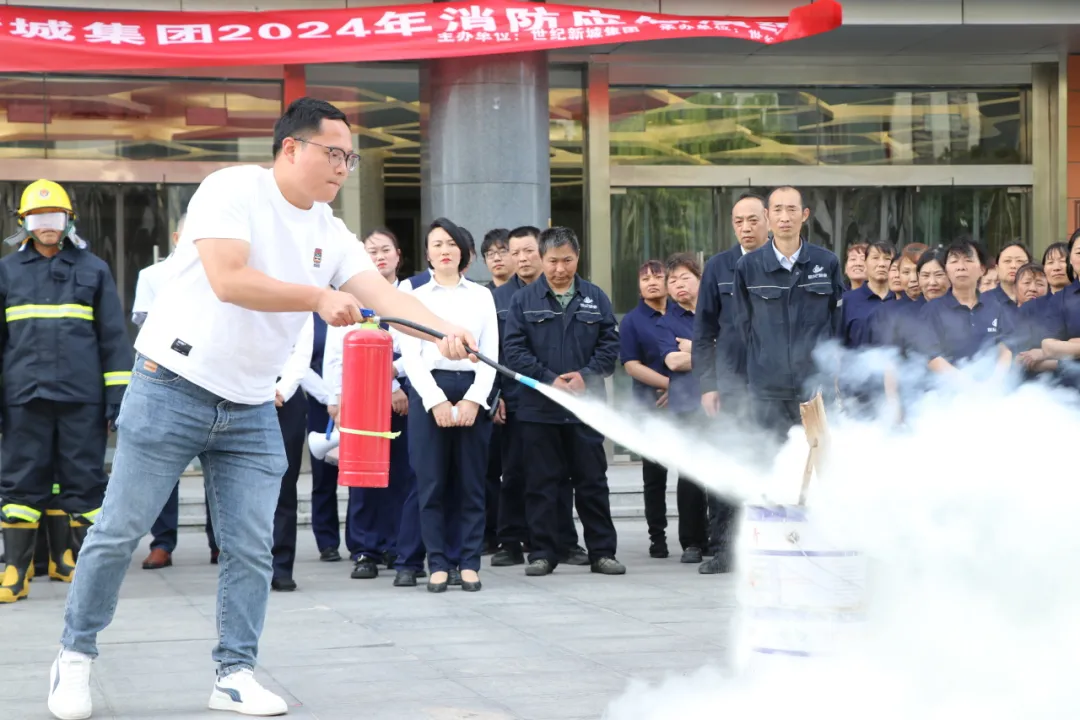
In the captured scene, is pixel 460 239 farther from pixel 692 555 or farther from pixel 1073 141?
pixel 1073 141

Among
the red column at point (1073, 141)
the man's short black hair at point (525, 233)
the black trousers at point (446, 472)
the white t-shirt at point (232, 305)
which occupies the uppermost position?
the red column at point (1073, 141)

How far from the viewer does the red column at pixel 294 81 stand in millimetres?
13656

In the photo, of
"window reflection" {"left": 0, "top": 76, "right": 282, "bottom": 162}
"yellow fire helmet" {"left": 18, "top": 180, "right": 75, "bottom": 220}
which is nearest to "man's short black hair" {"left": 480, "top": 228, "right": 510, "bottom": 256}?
"yellow fire helmet" {"left": 18, "top": 180, "right": 75, "bottom": 220}

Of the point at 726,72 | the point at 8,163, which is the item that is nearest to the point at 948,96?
the point at 726,72

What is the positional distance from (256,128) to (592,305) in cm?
603

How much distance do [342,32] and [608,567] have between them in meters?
6.20

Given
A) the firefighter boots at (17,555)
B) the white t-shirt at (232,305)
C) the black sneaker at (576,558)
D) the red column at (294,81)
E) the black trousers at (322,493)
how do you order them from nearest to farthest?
1. the white t-shirt at (232,305)
2. the firefighter boots at (17,555)
3. the black sneaker at (576,558)
4. the black trousers at (322,493)
5. the red column at (294,81)

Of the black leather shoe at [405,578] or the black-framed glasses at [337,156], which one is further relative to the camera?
the black leather shoe at [405,578]

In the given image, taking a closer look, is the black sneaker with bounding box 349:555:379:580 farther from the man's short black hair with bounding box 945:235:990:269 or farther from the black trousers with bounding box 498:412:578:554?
the man's short black hair with bounding box 945:235:990:269

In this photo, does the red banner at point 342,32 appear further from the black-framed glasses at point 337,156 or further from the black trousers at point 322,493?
the black-framed glasses at point 337,156

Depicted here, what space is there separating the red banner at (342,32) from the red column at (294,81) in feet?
2.46

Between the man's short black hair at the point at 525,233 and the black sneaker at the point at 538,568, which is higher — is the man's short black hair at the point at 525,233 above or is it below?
above

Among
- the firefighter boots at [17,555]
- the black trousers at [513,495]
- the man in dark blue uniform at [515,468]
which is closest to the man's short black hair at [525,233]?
the man in dark blue uniform at [515,468]

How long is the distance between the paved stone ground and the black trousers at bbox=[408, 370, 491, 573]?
0.84 ft
